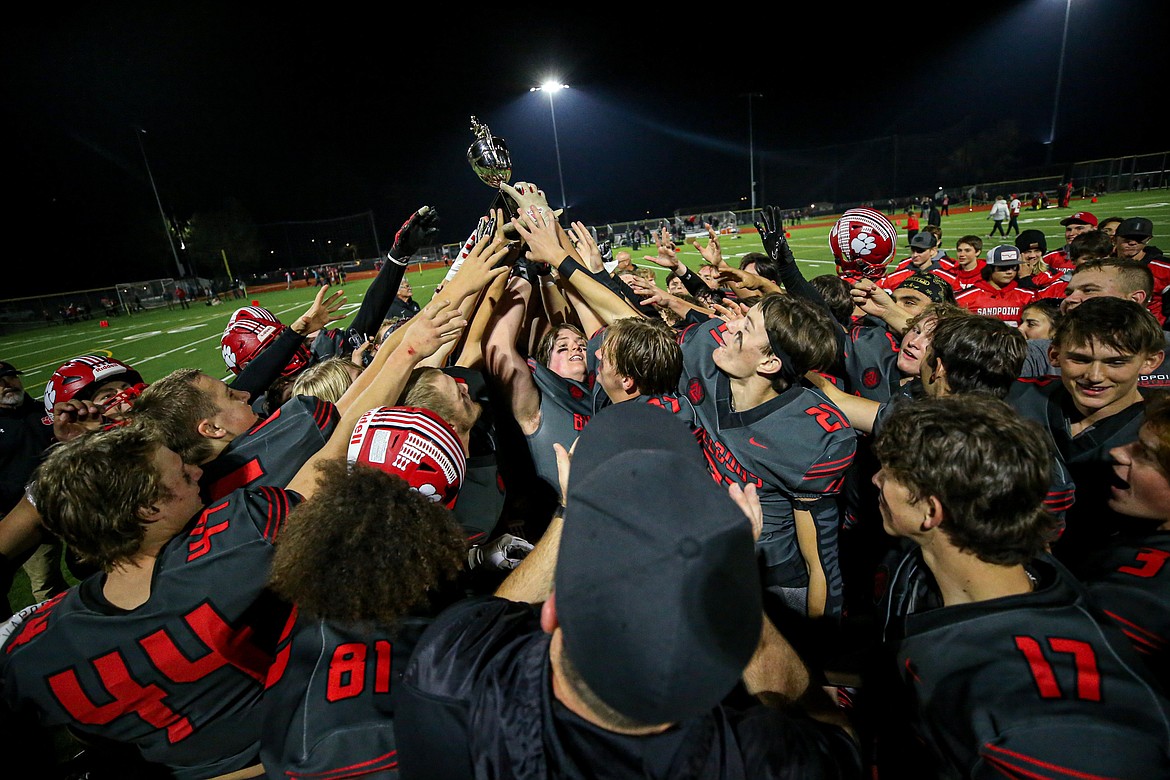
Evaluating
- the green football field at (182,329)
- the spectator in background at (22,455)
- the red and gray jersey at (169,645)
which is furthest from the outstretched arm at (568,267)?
the green football field at (182,329)

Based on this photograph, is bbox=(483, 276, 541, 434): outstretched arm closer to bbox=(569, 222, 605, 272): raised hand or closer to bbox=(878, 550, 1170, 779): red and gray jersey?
bbox=(569, 222, 605, 272): raised hand

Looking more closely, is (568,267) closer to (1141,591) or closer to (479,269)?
(479,269)

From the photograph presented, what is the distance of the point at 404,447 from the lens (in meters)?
2.07

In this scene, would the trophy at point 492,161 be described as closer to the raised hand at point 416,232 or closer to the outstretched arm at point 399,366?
the raised hand at point 416,232

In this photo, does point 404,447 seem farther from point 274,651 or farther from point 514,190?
point 514,190

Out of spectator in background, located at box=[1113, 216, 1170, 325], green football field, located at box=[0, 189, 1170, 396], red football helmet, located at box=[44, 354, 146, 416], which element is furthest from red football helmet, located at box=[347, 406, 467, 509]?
green football field, located at box=[0, 189, 1170, 396]

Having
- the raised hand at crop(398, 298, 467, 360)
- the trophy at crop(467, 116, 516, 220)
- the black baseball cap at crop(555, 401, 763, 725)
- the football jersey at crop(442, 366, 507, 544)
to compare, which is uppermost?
the trophy at crop(467, 116, 516, 220)

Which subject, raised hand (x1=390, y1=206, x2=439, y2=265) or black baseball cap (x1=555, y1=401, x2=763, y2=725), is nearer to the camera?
black baseball cap (x1=555, y1=401, x2=763, y2=725)

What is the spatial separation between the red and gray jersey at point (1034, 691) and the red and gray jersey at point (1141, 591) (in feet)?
1.10

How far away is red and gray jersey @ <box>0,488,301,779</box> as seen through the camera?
1.75 m

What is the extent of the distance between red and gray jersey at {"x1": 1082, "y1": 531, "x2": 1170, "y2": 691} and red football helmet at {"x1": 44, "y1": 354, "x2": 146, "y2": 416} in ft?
20.7

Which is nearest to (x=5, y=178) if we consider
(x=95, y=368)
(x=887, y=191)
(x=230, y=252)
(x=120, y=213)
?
(x=120, y=213)

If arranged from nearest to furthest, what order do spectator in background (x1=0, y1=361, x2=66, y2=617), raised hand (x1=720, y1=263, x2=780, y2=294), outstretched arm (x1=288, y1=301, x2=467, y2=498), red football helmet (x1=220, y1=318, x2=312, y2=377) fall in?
outstretched arm (x1=288, y1=301, x2=467, y2=498)
spectator in background (x1=0, y1=361, x2=66, y2=617)
red football helmet (x1=220, y1=318, x2=312, y2=377)
raised hand (x1=720, y1=263, x2=780, y2=294)

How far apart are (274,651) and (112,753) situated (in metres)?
0.89
